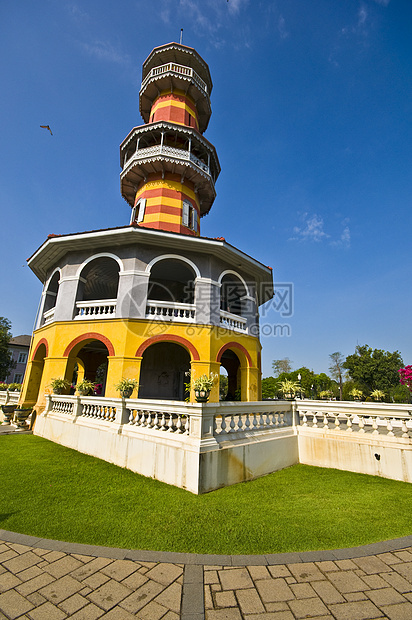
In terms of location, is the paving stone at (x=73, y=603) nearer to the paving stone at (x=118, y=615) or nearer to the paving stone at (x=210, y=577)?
the paving stone at (x=118, y=615)

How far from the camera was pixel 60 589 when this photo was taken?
9.45 feet

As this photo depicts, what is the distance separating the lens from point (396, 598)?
9.31 feet

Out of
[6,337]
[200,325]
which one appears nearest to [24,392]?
[200,325]

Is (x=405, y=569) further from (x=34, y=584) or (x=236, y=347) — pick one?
(x=236, y=347)

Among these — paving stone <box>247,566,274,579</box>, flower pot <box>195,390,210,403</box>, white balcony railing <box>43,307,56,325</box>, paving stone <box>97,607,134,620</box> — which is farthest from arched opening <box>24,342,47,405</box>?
paving stone <box>247,566,274,579</box>

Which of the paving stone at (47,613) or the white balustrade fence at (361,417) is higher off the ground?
the white balustrade fence at (361,417)

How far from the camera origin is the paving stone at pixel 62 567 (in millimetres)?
3123

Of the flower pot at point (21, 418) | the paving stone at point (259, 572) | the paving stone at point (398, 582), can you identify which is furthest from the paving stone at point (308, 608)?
the flower pot at point (21, 418)

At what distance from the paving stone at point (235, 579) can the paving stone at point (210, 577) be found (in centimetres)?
6

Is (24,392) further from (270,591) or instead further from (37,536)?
(270,591)

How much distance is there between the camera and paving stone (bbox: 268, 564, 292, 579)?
3180mm

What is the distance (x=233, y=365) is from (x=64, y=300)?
11.1m

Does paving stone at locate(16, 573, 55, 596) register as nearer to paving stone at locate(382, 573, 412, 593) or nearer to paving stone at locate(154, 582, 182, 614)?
paving stone at locate(154, 582, 182, 614)

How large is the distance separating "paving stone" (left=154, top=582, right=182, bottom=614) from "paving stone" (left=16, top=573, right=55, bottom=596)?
1229 mm
